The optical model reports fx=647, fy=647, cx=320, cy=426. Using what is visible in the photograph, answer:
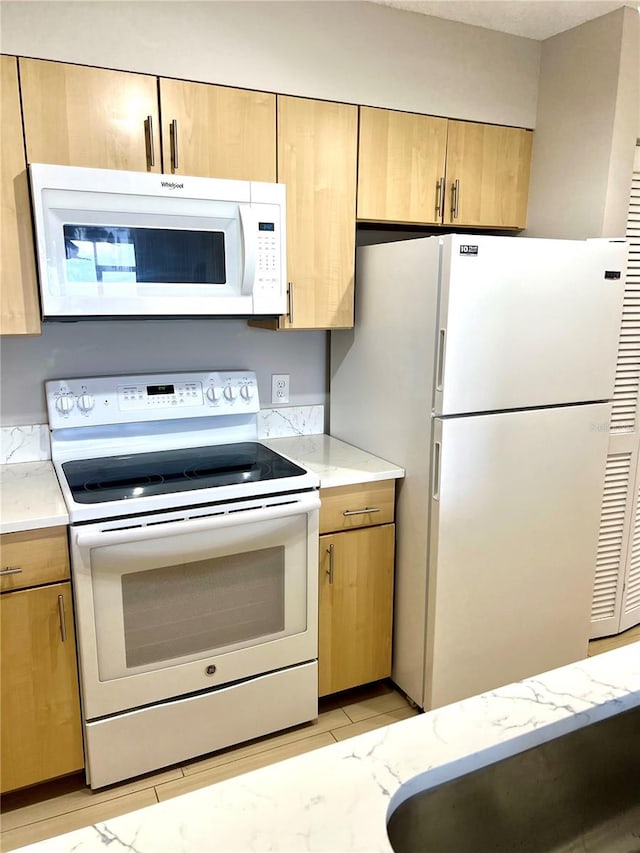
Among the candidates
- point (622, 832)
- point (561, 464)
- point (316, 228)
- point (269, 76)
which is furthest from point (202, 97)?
point (622, 832)

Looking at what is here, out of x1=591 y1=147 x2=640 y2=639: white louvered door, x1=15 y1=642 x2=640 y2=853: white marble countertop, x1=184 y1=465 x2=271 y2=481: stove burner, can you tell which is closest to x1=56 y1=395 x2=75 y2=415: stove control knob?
x1=184 y1=465 x2=271 y2=481: stove burner

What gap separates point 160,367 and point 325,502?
83cm

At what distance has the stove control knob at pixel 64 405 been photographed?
221 cm

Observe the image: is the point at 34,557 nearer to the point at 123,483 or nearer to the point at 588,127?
the point at 123,483

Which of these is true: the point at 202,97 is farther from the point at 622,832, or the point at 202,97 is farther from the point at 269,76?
the point at 622,832

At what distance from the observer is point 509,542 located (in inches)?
88.2

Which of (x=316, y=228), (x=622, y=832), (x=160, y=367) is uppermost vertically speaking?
(x=316, y=228)

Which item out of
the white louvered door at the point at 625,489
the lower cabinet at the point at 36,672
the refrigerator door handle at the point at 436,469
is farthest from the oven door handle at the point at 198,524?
the white louvered door at the point at 625,489

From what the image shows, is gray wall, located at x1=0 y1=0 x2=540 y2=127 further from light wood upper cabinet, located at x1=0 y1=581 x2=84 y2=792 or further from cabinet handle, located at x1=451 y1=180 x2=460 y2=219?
light wood upper cabinet, located at x1=0 y1=581 x2=84 y2=792

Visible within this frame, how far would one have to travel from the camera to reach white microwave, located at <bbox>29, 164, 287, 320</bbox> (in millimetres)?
1848

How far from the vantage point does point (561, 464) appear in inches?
89.7

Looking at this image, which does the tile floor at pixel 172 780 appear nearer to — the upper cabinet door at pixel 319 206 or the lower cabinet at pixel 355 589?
the lower cabinet at pixel 355 589

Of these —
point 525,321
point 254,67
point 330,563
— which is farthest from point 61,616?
point 254,67

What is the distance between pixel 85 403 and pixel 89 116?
910 millimetres
